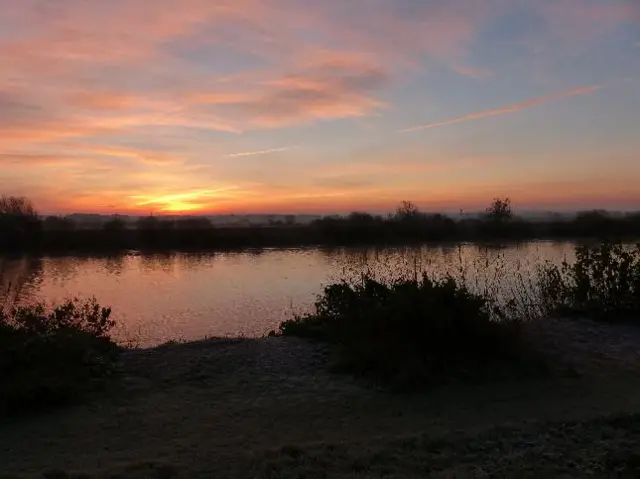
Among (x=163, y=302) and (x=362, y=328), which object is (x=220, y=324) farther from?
(x=362, y=328)

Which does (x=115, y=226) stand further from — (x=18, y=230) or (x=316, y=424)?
(x=316, y=424)

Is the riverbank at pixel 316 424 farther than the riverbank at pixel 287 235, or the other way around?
the riverbank at pixel 287 235

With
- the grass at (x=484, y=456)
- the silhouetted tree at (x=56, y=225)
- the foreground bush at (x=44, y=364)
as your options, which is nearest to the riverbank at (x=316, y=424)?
the grass at (x=484, y=456)

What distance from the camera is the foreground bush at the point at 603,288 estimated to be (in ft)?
35.2

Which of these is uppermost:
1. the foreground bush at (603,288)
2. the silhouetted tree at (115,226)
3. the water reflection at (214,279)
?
the silhouetted tree at (115,226)

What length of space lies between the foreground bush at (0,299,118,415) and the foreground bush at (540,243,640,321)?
26.1 feet

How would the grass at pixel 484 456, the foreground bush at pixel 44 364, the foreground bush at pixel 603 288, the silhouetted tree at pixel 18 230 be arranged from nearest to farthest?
1. the grass at pixel 484 456
2. the foreground bush at pixel 44 364
3. the foreground bush at pixel 603 288
4. the silhouetted tree at pixel 18 230

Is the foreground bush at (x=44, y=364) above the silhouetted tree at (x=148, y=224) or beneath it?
beneath

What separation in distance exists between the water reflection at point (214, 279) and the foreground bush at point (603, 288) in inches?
82.8

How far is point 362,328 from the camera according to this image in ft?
26.1

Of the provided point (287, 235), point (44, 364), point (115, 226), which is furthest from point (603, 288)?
point (115, 226)

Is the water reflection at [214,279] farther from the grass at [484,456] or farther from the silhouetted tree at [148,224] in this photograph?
the silhouetted tree at [148,224]

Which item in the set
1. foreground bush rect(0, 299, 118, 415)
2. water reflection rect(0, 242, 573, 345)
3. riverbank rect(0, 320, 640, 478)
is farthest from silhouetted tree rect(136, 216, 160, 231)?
riverbank rect(0, 320, 640, 478)

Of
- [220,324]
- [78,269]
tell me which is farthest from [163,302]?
[78,269]
